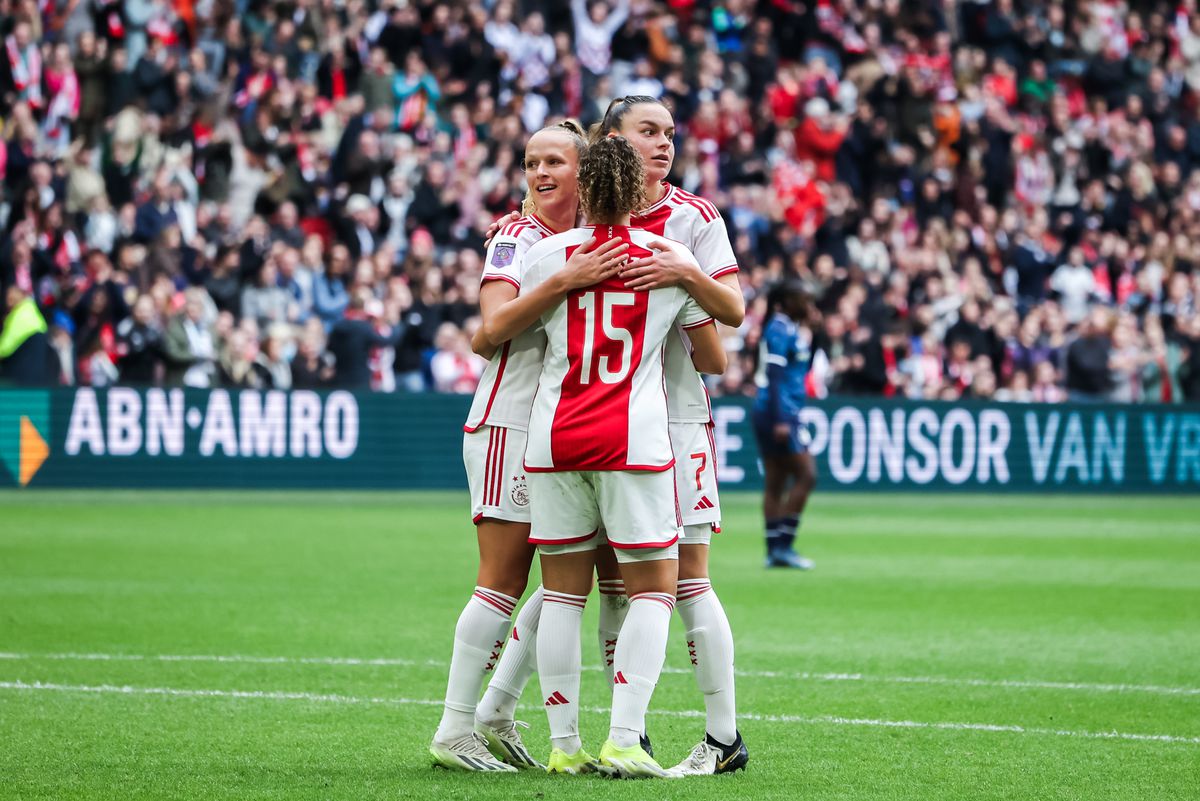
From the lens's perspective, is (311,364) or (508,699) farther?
(311,364)

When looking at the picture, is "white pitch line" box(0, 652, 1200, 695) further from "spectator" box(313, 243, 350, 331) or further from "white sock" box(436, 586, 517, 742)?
"spectator" box(313, 243, 350, 331)

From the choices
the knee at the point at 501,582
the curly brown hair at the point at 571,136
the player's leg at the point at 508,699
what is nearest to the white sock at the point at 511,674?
the player's leg at the point at 508,699

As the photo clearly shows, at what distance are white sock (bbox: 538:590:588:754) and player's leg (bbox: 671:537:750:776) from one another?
1.28ft

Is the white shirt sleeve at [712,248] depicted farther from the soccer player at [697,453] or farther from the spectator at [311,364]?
the spectator at [311,364]

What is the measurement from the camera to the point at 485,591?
6.22 metres

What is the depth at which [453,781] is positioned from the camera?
5.89m

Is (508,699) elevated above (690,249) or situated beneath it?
situated beneath

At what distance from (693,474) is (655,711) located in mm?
1914

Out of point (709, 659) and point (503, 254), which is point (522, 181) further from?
point (709, 659)

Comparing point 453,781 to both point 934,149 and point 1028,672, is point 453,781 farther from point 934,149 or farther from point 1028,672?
point 934,149

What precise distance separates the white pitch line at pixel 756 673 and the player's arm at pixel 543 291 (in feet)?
11.0

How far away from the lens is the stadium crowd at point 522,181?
2097 cm

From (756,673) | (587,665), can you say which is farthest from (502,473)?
(587,665)

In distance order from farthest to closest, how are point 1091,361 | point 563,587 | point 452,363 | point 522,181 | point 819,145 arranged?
point 819,145
point 522,181
point 1091,361
point 452,363
point 563,587
